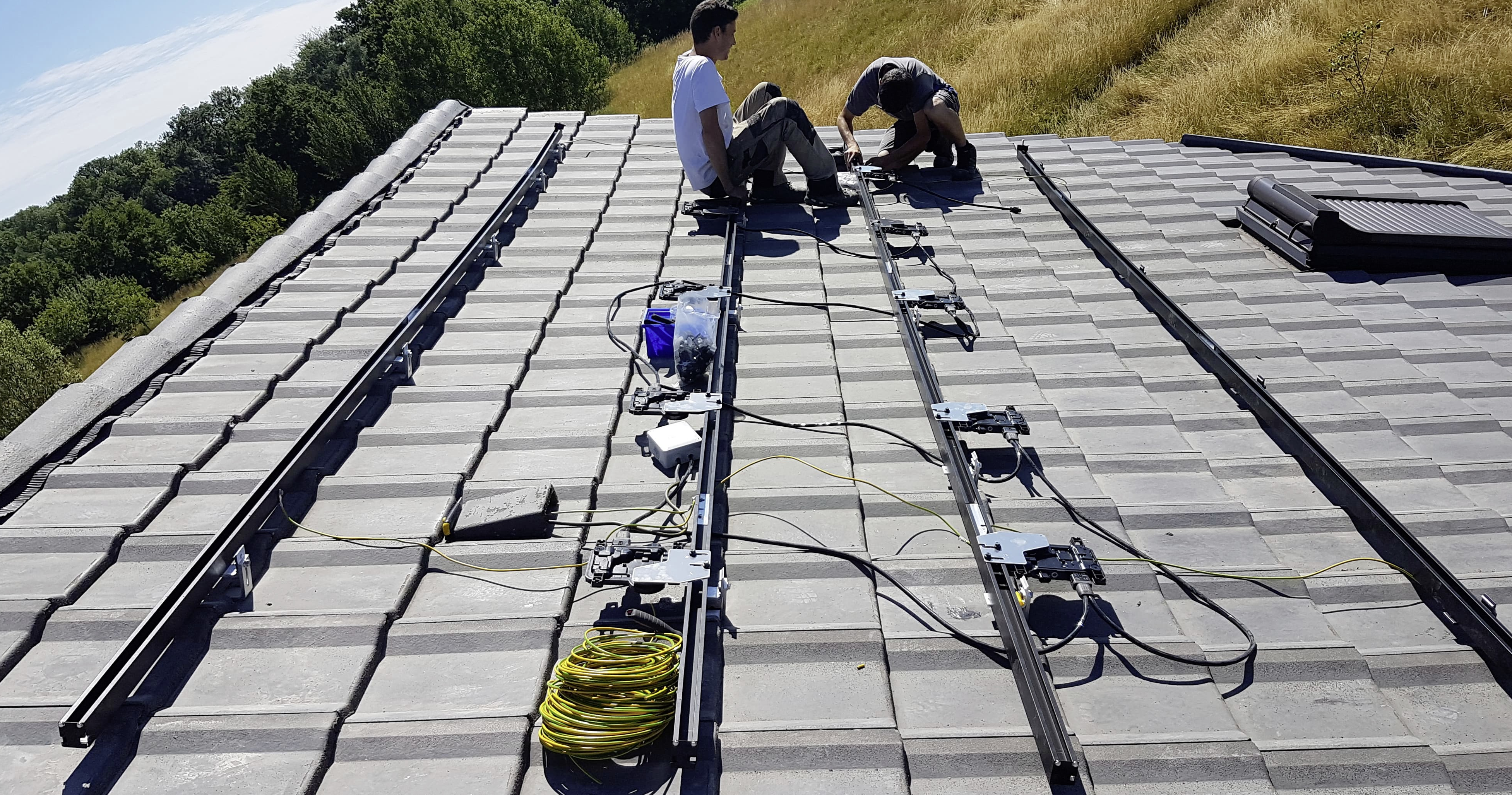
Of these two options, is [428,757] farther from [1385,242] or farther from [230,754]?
[1385,242]

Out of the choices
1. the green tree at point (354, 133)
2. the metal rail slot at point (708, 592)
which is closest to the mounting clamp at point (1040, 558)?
the metal rail slot at point (708, 592)

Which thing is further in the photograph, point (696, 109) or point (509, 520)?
point (696, 109)

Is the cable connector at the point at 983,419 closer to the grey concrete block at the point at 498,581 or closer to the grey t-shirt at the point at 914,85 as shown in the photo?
the grey concrete block at the point at 498,581

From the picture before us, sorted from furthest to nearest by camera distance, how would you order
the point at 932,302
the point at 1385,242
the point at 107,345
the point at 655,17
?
1. the point at 655,17
2. the point at 107,345
3. the point at 1385,242
4. the point at 932,302

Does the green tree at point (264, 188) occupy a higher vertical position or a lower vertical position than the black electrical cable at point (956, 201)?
higher

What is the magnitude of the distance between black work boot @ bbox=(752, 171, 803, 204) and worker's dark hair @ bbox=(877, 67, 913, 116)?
1.07 metres

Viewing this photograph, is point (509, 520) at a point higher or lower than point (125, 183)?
lower

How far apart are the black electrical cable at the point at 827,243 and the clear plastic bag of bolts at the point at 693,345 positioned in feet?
4.54

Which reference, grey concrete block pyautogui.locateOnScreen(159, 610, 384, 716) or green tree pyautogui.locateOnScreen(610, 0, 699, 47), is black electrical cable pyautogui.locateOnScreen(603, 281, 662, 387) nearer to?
grey concrete block pyautogui.locateOnScreen(159, 610, 384, 716)

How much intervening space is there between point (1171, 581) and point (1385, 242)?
10.6ft

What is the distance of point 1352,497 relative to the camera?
9.36ft

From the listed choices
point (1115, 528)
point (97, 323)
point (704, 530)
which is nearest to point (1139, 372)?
point (1115, 528)

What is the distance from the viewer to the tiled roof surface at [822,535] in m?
2.07

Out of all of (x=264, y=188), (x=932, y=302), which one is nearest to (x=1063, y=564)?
(x=932, y=302)
